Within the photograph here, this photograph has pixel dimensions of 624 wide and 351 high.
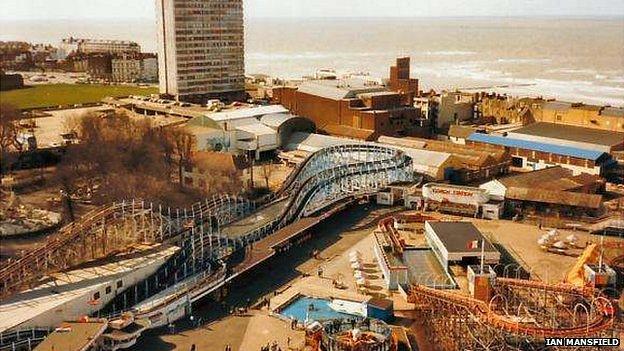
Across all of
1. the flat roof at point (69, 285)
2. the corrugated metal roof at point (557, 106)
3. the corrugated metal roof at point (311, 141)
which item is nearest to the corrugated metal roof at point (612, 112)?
the corrugated metal roof at point (557, 106)

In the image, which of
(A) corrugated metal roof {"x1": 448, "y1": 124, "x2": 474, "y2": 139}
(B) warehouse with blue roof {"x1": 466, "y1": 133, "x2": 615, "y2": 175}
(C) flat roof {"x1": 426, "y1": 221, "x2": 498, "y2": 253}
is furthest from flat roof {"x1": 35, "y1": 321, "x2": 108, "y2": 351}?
(A) corrugated metal roof {"x1": 448, "y1": 124, "x2": 474, "y2": 139}

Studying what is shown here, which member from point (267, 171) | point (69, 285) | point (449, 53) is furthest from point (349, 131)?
point (449, 53)

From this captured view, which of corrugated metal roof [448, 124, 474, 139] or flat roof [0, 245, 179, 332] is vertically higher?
corrugated metal roof [448, 124, 474, 139]

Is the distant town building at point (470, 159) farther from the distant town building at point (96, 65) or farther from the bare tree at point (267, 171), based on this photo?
the distant town building at point (96, 65)

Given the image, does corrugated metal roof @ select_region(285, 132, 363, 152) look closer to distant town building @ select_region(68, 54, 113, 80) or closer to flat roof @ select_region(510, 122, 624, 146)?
flat roof @ select_region(510, 122, 624, 146)

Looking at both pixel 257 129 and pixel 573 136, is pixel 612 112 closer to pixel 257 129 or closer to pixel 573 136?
pixel 573 136

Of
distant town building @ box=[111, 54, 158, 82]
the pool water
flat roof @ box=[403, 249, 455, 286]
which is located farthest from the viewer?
distant town building @ box=[111, 54, 158, 82]

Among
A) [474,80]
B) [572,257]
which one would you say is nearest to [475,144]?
[572,257]
